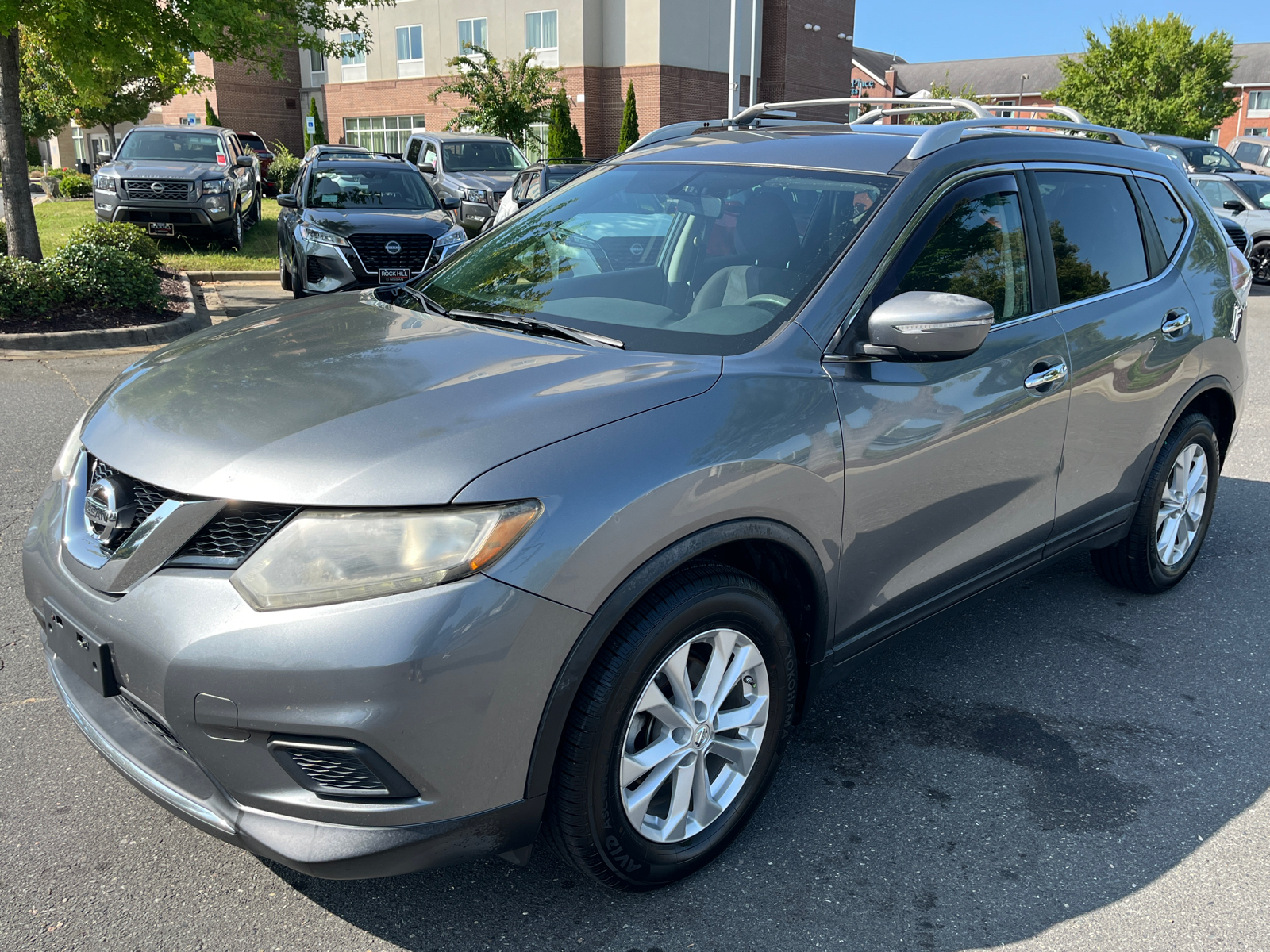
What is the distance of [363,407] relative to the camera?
2400 mm

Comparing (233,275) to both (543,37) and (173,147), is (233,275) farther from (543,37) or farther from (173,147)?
(543,37)

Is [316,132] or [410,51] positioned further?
[316,132]

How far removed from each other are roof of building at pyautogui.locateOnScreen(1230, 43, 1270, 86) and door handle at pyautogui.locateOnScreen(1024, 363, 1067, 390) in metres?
91.6

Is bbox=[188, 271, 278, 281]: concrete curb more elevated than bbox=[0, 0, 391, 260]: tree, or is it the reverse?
bbox=[0, 0, 391, 260]: tree

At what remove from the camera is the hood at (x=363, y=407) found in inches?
85.0

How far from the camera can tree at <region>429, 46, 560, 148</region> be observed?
1398 inches

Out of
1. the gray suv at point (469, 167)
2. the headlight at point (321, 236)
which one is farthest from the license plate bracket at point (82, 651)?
the gray suv at point (469, 167)

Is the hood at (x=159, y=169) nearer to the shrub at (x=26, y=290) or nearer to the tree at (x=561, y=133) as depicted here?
the shrub at (x=26, y=290)

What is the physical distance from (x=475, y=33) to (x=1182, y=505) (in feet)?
134

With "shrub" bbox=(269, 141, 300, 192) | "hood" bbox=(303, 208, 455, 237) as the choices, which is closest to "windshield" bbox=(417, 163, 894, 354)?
"hood" bbox=(303, 208, 455, 237)

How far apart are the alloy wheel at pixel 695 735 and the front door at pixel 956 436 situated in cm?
40

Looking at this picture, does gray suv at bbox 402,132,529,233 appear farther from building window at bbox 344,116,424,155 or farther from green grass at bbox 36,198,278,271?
building window at bbox 344,116,424,155

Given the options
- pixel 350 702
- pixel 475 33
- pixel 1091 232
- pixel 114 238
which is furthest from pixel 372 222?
pixel 475 33

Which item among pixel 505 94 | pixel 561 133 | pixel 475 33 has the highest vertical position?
pixel 475 33
